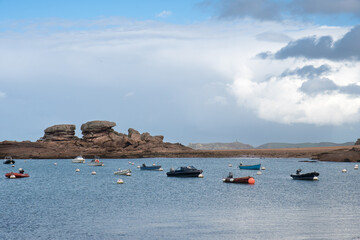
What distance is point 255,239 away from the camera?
33.2 meters

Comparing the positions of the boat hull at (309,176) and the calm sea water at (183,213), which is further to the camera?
the boat hull at (309,176)

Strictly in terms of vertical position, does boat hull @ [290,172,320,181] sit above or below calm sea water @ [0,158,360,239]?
above

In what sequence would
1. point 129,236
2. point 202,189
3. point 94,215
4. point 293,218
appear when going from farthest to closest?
point 202,189 → point 94,215 → point 293,218 → point 129,236

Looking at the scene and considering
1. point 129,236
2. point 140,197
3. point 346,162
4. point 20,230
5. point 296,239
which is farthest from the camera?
point 346,162

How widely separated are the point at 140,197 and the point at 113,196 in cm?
409

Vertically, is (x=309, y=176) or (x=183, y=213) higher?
(x=309, y=176)

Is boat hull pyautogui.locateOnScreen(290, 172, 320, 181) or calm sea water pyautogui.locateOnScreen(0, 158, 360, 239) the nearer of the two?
calm sea water pyautogui.locateOnScreen(0, 158, 360, 239)

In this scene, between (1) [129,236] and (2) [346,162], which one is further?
(2) [346,162]

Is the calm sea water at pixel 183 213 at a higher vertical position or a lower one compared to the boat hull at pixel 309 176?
lower

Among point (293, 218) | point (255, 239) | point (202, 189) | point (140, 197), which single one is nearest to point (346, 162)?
point (202, 189)

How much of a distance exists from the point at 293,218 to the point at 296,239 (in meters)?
9.77

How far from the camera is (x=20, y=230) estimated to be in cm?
3825

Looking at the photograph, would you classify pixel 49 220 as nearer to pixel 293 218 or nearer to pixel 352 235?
pixel 293 218

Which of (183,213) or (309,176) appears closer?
(183,213)
